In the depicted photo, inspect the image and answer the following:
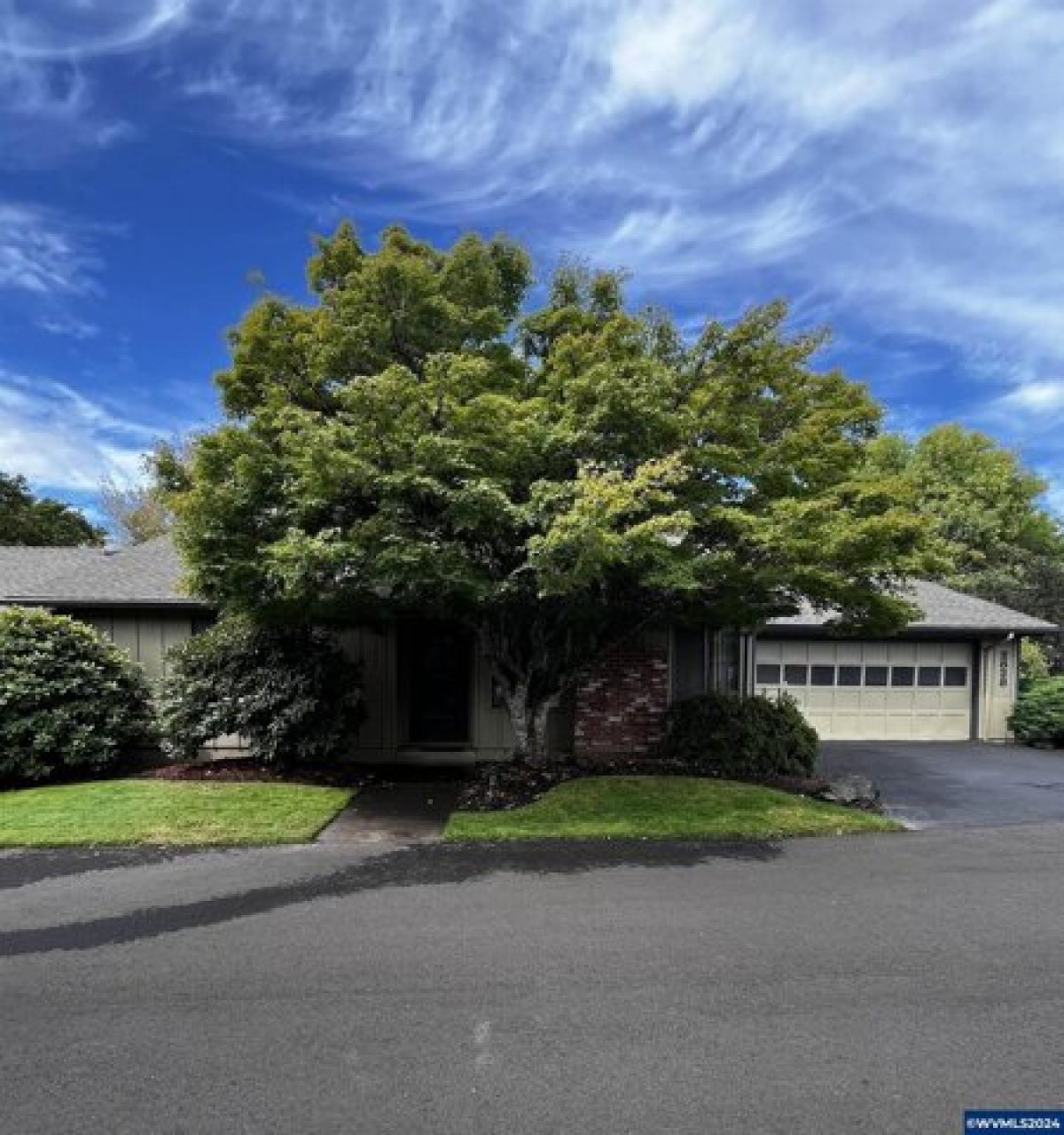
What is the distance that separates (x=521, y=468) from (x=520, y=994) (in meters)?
5.15

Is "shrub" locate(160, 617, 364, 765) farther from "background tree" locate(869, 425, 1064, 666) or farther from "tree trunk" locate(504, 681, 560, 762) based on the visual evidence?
"background tree" locate(869, 425, 1064, 666)

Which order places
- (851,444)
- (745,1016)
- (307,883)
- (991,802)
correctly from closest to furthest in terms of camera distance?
1. (745,1016)
2. (307,883)
3. (851,444)
4. (991,802)

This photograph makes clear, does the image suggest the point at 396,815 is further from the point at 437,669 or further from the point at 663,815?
the point at 437,669

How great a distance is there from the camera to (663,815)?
8.29 m

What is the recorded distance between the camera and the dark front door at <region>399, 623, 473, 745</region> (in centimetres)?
1228

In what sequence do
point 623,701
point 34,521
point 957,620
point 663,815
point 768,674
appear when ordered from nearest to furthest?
point 663,815 < point 623,701 < point 957,620 < point 768,674 < point 34,521

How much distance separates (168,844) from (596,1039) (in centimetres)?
516

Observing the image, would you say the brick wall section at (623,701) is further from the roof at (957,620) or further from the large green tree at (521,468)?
the roof at (957,620)

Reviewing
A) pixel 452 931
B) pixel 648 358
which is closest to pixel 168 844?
pixel 452 931

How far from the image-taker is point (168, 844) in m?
7.30

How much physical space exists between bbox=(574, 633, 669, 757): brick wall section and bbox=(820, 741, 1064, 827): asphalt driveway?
3.03 meters

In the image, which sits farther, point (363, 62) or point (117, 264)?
point (117, 264)

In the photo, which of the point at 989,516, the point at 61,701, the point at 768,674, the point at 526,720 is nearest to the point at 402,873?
the point at 526,720

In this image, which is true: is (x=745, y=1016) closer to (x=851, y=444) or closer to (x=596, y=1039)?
(x=596, y=1039)
